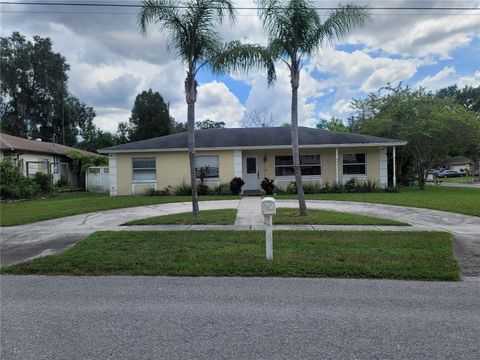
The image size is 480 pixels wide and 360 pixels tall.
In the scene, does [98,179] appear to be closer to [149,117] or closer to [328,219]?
[328,219]

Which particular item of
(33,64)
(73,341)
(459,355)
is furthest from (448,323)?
(33,64)

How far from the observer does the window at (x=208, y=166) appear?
21562 mm

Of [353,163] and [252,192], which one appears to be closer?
[252,192]

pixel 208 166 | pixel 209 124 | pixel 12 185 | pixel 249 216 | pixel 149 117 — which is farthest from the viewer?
pixel 209 124

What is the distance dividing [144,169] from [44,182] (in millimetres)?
5723

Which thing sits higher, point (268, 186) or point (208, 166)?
point (208, 166)

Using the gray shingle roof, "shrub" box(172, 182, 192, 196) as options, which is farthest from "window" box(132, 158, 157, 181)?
"shrub" box(172, 182, 192, 196)

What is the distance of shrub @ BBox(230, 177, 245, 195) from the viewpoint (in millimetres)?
20562

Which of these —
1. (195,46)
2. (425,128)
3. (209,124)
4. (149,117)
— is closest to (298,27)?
(195,46)

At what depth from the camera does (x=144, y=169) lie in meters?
22.0

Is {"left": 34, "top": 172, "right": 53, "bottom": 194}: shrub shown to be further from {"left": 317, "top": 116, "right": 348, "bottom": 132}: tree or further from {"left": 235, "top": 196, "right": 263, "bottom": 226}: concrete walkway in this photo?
{"left": 317, "top": 116, "right": 348, "bottom": 132}: tree

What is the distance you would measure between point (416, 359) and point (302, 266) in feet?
9.65

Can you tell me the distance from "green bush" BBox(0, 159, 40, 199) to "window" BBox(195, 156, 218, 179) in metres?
8.92

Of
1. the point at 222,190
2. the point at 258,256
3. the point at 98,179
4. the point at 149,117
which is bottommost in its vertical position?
the point at 258,256
